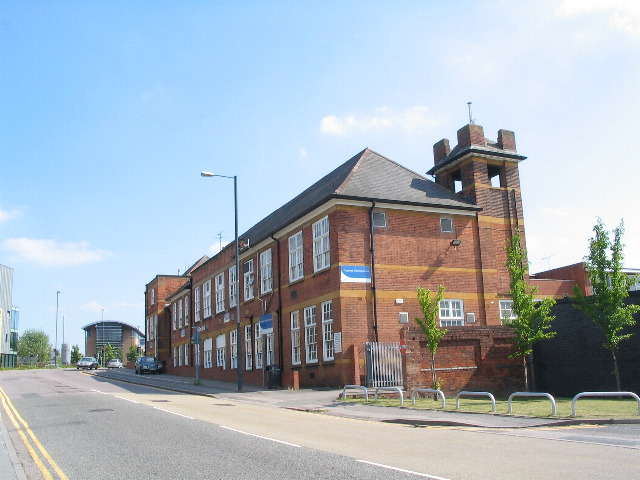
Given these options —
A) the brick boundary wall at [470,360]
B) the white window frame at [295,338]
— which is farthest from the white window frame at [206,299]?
the brick boundary wall at [470,360]

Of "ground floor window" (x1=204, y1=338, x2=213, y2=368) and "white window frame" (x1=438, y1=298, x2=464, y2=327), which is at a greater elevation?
"white window frame" (x1=438, y1=298, x2=464, y2=327)

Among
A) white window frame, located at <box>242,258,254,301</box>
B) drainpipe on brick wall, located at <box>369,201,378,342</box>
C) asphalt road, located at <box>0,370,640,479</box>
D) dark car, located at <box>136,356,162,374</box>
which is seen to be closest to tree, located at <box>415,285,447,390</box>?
drainpipe on brick wall, located at <box>369,201,378,342</box>

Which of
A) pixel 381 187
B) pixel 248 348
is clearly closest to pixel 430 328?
pixel 381 187

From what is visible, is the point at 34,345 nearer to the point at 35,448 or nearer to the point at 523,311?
the point at 523,311

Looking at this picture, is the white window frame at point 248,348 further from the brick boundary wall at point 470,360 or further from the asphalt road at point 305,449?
the asphalt road at point 305,449

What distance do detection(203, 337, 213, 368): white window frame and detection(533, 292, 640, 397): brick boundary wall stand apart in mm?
24752

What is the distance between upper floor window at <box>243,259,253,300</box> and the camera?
114 ft

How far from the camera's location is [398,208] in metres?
26.9

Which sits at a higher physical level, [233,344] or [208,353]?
[233,344]

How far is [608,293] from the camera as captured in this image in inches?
816

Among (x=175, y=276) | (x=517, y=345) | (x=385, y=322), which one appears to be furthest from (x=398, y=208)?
(x=175, y=276)

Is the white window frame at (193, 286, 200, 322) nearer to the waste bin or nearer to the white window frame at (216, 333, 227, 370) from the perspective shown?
the white window frame at (216, 333, 227, 370)

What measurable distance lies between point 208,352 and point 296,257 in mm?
Result: 17428

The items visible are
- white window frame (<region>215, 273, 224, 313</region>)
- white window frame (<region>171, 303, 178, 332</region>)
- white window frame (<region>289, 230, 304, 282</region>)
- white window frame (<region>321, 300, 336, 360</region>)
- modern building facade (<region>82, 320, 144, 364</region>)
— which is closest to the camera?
white window frame (<region>321, 300, 336, 360</region>)
